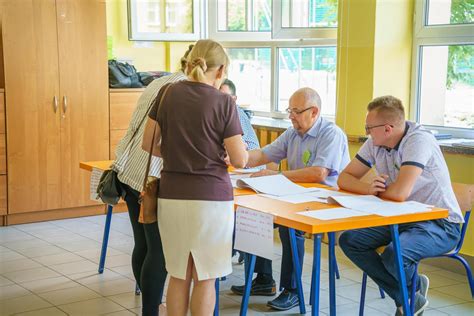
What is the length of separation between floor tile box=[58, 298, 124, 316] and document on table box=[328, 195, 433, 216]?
136 centimetres

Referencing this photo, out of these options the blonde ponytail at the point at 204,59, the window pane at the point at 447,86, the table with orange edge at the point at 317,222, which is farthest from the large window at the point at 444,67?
the blonde ponytail at the point at 204,59

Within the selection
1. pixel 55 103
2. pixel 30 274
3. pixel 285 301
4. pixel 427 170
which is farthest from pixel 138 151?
pixel 55 103

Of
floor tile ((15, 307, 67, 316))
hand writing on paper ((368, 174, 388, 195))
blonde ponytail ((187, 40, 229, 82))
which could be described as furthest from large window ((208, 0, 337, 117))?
blonde ponytail ((187, 40, 229, 82))

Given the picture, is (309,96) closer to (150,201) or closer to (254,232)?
(254,232)

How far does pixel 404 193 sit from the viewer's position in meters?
3.11

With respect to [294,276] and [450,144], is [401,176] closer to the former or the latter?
[294,276]

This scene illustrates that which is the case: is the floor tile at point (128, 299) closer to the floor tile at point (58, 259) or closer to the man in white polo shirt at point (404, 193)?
the floor tile at point (58, 259)

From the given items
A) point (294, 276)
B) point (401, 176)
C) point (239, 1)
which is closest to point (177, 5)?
point (239, 1)

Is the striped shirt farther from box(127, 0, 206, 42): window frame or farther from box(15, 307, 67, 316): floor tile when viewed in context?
box(127, 0, 206, 42): window frame

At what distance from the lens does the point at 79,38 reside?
18.8 feet

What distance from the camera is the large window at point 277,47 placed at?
223 inches

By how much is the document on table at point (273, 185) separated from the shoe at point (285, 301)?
62cm

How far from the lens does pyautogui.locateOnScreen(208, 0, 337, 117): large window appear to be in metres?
5.66

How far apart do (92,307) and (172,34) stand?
126 inches
